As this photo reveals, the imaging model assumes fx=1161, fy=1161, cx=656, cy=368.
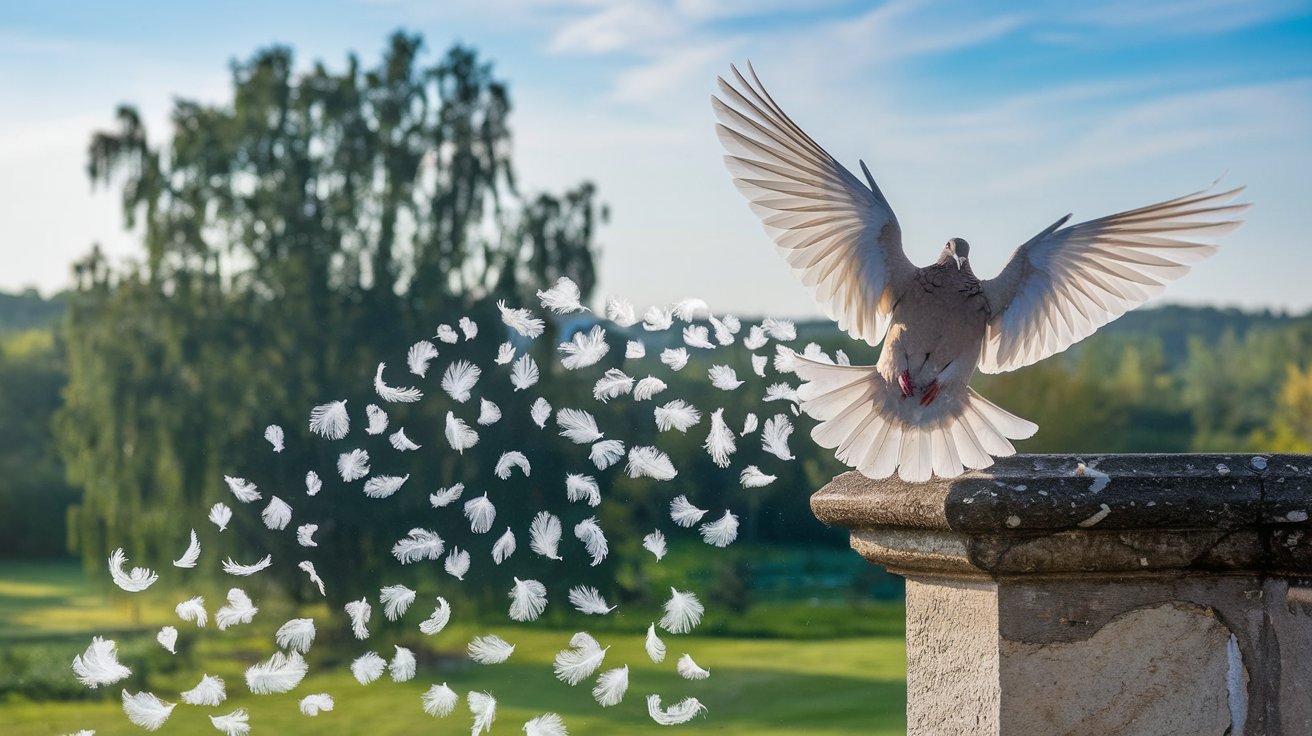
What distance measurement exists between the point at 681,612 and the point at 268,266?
8.60 m

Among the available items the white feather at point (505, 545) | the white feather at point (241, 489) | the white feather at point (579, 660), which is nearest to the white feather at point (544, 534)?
the white feather at point (505, 545)

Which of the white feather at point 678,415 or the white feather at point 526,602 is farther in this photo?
the white feather at point 678,415

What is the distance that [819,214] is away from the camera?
2449 millimetres

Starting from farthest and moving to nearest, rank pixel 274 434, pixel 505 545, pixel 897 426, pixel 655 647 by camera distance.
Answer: pixel 274 434 < pixel 505 545 < pixel 655 647 < pixel 897 426

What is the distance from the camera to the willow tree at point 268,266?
11141 millimetres

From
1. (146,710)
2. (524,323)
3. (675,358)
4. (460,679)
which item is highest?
(524,323)

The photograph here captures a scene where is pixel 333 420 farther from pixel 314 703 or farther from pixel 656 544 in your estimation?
pixel 656 544

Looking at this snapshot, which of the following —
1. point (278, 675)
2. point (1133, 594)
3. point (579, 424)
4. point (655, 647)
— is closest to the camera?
point (1133, 594)

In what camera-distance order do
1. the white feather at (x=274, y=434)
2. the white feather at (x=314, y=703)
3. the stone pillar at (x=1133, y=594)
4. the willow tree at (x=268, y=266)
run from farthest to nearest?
the willow tree at (x=268, y=266) → the white feather at (x=274, y=434) → the white feather at (x=314, y=703) → the stone pillar at (x=1133, y=594)

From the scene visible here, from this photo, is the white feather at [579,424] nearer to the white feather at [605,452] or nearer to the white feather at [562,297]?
the white feather at [605,452]

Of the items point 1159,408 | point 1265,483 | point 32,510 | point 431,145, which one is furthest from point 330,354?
point 1159,408

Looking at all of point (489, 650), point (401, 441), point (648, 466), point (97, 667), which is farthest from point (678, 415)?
point (97, 667)

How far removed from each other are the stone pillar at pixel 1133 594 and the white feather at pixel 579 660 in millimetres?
2307

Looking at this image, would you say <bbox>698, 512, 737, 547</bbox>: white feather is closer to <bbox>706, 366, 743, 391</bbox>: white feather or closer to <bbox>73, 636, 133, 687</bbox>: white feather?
<bbox>706, 366, 743, 391</bbox>: white feather
